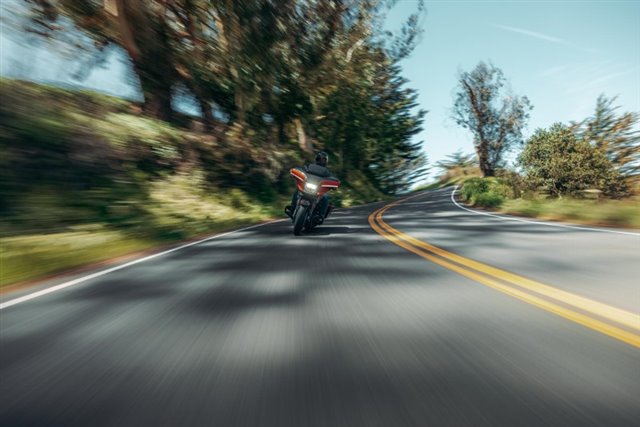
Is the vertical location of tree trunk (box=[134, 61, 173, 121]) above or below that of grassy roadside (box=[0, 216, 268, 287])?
above

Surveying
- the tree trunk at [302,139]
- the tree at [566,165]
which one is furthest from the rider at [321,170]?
the tree at [566,165]

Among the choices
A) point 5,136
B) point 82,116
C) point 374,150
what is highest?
point 374,150

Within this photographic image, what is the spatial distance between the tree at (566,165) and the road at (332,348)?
2284 cm

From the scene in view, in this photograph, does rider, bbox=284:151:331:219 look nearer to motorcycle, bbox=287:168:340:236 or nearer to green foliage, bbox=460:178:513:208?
motorcycle, bbox=287:168:340:236

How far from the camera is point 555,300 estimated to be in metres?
3.08

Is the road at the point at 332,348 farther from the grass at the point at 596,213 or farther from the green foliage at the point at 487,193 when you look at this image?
the green foliage at the point at 487,193

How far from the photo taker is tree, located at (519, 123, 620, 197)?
923 inches

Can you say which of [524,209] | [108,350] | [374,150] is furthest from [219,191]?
[374,150]

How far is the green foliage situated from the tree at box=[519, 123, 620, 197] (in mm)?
3103

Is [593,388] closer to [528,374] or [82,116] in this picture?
[528,374]

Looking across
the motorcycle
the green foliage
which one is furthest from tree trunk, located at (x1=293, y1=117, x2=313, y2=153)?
the motorcycle

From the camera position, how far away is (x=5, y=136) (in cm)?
798

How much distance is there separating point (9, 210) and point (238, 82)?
31.6 feet

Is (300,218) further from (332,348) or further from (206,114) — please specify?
(206,114)
